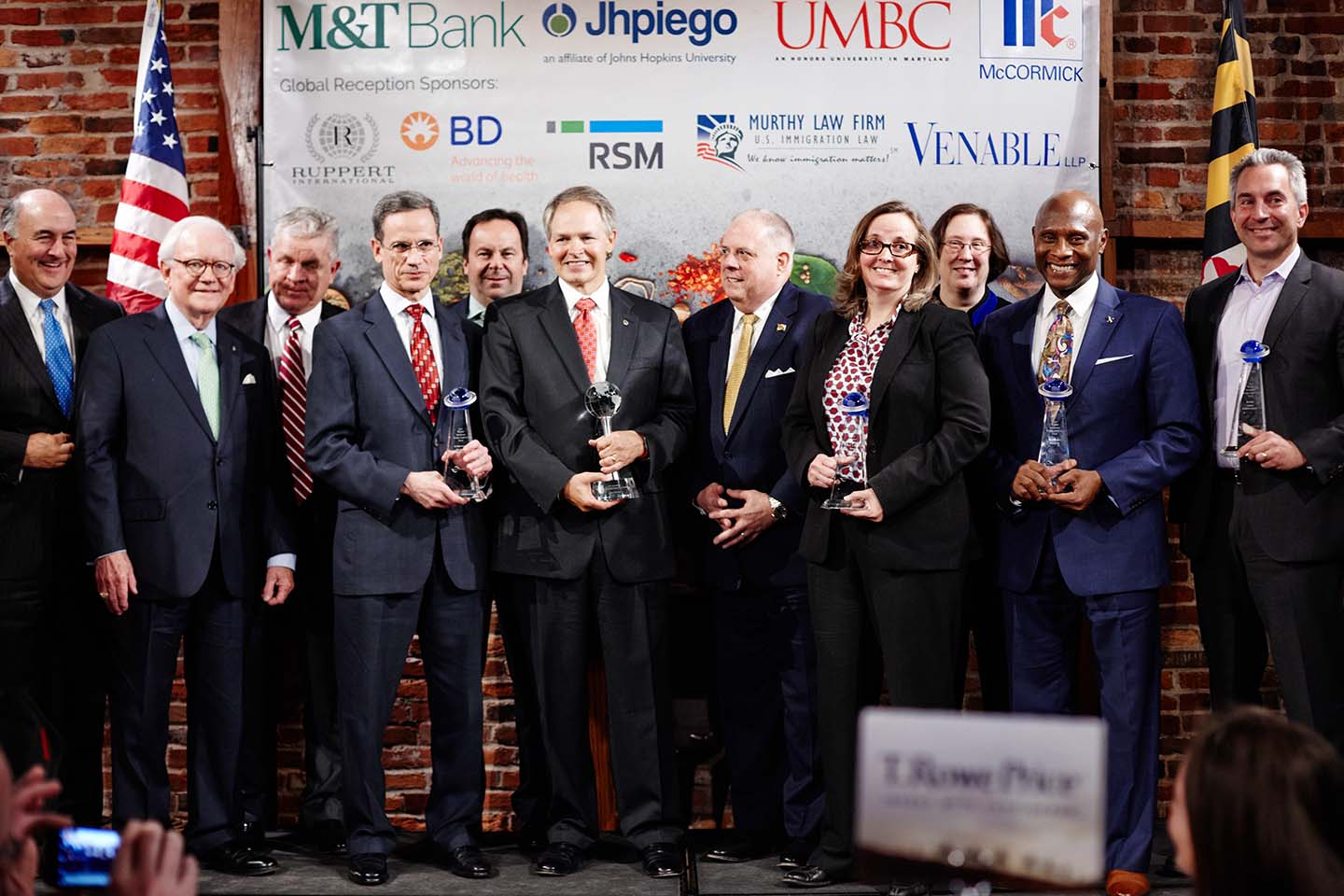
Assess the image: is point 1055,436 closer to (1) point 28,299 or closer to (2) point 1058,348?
(2) point 1058,348

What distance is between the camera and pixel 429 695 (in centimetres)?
403

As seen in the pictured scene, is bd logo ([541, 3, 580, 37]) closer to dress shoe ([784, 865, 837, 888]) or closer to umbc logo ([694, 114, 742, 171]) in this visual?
umbc logo ([694, 114, 742, 171])

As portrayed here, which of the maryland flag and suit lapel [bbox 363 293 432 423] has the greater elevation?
the maryland flag

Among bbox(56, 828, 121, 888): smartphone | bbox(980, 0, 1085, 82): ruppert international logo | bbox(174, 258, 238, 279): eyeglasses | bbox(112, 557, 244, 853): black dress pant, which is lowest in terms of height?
bbox(112, 557, 244, 853): black dress pant

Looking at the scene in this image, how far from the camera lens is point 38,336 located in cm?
418

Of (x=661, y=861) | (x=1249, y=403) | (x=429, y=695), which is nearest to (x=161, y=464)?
(x=429, y=695)

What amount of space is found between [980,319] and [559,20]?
1718 millimetres

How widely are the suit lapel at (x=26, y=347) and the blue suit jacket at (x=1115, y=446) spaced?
105 inches

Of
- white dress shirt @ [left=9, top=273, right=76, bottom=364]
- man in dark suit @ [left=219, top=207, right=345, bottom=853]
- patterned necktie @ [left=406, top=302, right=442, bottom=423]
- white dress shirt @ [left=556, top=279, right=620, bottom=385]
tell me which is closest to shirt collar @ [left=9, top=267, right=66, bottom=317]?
white dress shirt @ [left=9, top=273, right=76, bottom=364]

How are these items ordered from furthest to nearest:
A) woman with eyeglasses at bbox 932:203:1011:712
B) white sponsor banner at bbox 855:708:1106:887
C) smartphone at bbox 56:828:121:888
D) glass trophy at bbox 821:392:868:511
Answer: woman with eyeglasses at bbox 932:203:1011:712 → glass trophy at bbox 821:392:868:511 → smartphone at bbox 56:828:121:888 → white sponsor banner at bbox 855:708:1106:887

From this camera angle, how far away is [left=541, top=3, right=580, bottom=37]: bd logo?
4812 millimetres

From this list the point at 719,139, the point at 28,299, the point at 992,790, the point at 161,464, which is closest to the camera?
the point at 992,790

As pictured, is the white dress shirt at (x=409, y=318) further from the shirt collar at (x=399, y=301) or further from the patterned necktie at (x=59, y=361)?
the patterned necktie at (x=59, y=361)

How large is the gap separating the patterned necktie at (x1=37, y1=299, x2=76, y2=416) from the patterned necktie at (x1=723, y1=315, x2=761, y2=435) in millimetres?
1901
